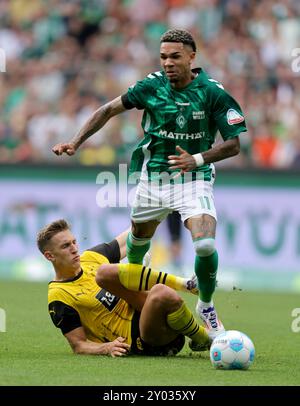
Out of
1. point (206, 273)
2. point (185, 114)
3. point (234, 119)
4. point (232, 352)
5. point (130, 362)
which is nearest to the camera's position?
point (232, 352)

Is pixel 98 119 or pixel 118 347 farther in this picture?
pixel 98 119

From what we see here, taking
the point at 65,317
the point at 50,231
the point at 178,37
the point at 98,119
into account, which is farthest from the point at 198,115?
the point at 65,317

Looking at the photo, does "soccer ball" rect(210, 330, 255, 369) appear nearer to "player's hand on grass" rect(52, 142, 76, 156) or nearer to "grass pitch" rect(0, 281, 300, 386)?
"grass pitch" rect(0, 281, 300, 386)

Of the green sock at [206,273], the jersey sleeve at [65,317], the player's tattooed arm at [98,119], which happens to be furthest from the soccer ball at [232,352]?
the player's tattooed arm at [98,119]

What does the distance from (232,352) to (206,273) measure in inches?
43.6

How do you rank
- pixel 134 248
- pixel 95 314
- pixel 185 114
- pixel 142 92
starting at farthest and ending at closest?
pixel 134 248 < pixel 142 92 < pixel 185 114 < pixel 95 314

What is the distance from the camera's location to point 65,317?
7.69m

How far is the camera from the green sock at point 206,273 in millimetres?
8047

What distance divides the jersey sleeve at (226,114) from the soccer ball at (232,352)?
69.1 inches

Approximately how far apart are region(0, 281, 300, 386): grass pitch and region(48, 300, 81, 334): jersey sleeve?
23 centimetres

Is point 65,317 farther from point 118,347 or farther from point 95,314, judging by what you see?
point 118,347
